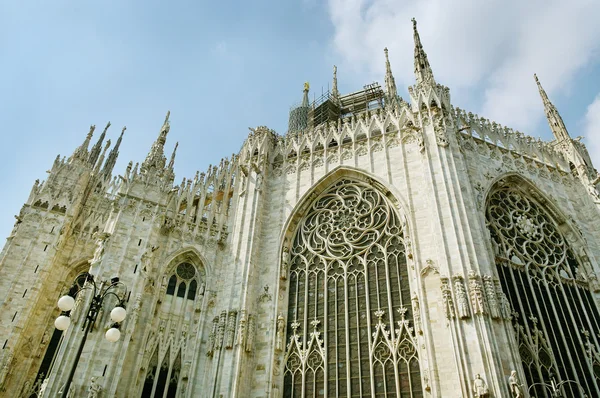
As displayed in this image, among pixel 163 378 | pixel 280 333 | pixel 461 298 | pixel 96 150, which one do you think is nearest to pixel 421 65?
pixel 461 298

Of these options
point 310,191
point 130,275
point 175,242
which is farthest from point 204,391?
point 310,191

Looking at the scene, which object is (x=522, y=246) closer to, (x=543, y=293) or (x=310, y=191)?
(x=543, y=293)

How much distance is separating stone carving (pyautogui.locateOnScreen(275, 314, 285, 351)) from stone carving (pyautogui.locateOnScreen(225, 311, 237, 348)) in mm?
1624

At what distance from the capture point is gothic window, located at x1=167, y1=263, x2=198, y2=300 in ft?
62.2

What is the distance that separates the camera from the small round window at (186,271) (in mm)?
19480

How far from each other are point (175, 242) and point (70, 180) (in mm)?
8711

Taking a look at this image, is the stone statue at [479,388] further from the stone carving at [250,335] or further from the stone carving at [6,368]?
the stone carving at [6,368]

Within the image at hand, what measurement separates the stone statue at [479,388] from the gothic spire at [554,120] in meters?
16.2

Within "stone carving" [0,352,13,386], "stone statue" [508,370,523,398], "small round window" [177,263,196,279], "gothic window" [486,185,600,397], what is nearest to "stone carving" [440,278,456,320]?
"stone statue" [508,370,523,398]

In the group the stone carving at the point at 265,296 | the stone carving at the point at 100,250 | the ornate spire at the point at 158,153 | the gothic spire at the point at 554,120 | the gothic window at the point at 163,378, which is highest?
the gothic spire at the point at 554,120

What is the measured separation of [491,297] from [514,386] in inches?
108

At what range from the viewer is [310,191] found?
21.0m

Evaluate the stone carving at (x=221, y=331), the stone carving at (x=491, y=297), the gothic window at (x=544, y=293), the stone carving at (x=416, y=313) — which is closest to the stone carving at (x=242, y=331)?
the stone carving at (x=221, y=331)

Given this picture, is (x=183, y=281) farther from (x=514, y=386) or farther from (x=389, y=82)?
(x=389, y=82)
